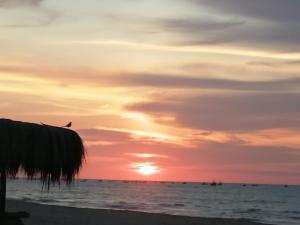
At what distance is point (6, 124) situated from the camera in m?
11.3

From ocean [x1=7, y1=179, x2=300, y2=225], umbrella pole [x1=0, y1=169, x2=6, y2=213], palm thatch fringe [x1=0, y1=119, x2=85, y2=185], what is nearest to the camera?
palm thatch fringe [x1=0, y1=119, x2=85, y2=185]

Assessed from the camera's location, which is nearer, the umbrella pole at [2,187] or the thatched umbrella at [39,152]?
the thatched umbrella at [39,152]

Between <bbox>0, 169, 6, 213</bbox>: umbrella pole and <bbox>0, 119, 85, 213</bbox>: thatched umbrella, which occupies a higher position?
<bbox>0, 119, 85, 213</bbox>: thatched umbrella

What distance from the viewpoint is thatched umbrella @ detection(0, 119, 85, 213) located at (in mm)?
11281

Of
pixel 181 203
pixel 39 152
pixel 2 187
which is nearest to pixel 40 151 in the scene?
pixel 39 152

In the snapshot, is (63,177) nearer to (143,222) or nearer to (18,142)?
(18,142)

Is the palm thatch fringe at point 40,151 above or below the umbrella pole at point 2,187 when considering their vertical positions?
above

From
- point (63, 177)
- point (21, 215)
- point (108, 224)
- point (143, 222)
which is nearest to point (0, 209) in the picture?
point (21, 215)

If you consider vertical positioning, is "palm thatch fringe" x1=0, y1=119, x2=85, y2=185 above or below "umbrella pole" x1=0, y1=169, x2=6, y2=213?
above

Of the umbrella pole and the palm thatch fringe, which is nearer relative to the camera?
the palm thatch fringe

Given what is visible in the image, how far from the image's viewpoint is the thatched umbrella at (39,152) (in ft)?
37.0

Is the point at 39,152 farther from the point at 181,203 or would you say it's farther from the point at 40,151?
the point at 181,203

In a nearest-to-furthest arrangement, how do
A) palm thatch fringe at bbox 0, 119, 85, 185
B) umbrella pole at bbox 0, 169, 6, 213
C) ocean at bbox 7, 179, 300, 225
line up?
palm thatch fringe at bbox 0, 119, 85, 185 < umbrella pole at bbox 0, 169, 6, 213 < ocean at bbox 7, 179, 300, 225

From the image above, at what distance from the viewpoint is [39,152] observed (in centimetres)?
1151
